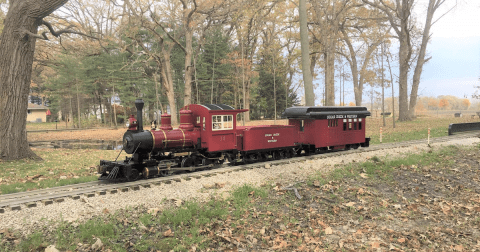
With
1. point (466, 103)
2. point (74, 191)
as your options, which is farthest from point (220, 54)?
point (466, 103)

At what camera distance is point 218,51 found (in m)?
37.2

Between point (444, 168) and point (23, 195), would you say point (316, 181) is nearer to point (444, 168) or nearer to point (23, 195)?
point (444, 168)

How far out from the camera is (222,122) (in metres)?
10.5

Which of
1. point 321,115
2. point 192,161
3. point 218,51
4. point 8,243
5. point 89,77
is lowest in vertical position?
point 8,243

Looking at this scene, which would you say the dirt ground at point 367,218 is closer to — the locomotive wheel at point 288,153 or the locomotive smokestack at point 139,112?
the locomotive wheel at point 288,153

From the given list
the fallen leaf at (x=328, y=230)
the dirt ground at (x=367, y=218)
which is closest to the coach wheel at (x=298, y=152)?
the dirt ground at (x=367, y=218)

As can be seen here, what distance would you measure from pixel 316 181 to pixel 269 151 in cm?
387

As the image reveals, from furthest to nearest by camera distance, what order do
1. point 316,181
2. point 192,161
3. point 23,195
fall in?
point 192,161 < point 316,181 < point 23,195

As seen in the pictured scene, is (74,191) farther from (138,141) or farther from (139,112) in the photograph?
(139,112)

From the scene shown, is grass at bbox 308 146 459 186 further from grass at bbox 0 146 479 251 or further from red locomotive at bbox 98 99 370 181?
red locomotive at bbox 98 99 370 181

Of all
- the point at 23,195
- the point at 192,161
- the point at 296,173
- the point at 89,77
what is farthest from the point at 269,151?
the point at 89,77

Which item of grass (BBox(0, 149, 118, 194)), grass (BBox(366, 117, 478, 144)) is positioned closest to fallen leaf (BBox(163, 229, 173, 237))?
grass (BBox(0, 149, 118, 194))

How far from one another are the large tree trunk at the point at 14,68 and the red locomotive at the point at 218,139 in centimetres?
626

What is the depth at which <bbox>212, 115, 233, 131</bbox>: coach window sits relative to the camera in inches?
404
